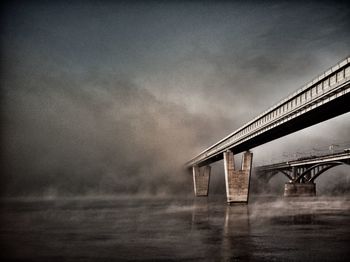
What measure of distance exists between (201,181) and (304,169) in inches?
1461

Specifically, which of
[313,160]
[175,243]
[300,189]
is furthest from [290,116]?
[300,189]

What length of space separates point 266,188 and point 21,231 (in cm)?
16376

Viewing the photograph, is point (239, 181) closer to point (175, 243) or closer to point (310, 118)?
point (310, 118)

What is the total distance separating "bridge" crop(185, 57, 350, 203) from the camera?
112 feet

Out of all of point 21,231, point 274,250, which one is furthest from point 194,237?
point 21,231

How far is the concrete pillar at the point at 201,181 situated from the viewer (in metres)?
132

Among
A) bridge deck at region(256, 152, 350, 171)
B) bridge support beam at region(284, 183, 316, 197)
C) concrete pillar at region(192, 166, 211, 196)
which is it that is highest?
bridge deck at region(256, 152, 350, 171)

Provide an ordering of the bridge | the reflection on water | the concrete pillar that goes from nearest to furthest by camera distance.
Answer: the reflection on water, the bridge, the concrete pillar

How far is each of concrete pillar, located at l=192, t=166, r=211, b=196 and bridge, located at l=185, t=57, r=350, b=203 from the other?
1756 inches

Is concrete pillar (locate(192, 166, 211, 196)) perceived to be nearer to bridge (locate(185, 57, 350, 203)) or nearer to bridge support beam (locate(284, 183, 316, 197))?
bridge support beam (locate(284, 183, 316, 197))

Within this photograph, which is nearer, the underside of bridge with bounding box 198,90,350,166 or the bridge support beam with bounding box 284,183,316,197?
the underside of bridge with bounding box 198,90,350,166

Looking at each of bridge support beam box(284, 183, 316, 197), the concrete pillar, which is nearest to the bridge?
the concrete pillar

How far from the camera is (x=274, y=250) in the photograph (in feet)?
72.7

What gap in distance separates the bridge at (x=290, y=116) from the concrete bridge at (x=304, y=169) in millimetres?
32473
